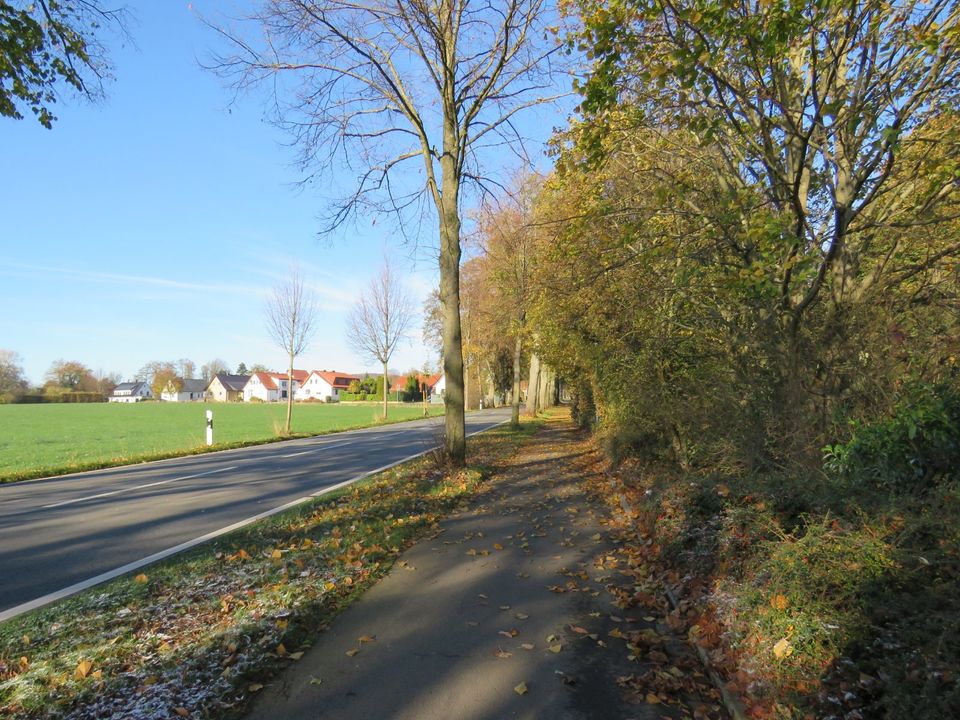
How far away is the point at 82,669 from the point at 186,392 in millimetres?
157083

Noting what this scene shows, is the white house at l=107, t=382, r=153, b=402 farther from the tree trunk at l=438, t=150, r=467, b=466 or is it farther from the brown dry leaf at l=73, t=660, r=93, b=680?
the brown dry leaf at l=73, t=660, r=93, b=680

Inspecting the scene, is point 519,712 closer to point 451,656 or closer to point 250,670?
point 451,656

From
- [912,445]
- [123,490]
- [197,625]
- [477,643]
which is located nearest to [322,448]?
[123,490]

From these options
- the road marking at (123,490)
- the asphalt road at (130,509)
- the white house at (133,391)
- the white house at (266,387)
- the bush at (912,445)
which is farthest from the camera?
the white house at (133,391)

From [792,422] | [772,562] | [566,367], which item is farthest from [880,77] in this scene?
[566,367]

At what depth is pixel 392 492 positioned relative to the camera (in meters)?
10.2

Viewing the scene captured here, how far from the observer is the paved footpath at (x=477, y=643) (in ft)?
12.0

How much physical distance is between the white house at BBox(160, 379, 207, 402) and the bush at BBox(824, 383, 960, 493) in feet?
488

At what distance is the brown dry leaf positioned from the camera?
12.5ft

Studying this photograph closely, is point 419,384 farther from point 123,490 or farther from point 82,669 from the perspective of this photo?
point 82,669

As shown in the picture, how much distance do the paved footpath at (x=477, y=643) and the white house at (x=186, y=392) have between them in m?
146

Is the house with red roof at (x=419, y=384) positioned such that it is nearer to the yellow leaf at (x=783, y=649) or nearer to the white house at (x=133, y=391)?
the white house at (x=133, y=391)

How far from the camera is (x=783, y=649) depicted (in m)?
3.55

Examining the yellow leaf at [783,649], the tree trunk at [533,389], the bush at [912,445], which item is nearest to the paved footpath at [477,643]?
the yellow leaf at [783,649]
